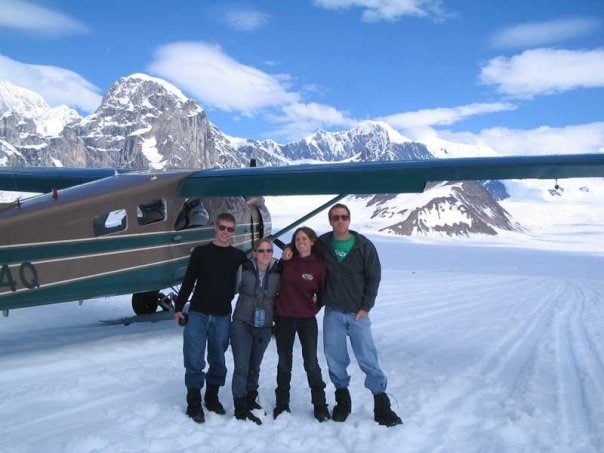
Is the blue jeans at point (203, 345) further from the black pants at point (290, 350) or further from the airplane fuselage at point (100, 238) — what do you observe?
the airplane fuselage at point (100, 238)

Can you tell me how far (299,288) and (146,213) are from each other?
3557mm

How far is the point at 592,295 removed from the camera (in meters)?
16.6

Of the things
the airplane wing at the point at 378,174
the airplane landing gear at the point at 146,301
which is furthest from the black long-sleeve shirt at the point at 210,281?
the airplane landing gear at the point at 146,301

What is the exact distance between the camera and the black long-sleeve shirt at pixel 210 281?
172 inches

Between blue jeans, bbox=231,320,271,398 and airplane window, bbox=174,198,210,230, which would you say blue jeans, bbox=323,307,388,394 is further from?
airplane window, bbox=174,198,210,230

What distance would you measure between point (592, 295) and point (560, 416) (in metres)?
14.2

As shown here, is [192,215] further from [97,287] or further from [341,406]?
[341,406]

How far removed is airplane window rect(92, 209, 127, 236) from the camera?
632 cm

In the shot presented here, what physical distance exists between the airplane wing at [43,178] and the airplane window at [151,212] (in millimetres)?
3495

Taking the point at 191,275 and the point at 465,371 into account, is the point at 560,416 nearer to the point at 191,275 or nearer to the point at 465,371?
the point at 465,371

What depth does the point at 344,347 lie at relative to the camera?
4.50 meters

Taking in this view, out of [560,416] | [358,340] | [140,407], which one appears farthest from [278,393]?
[560,416]

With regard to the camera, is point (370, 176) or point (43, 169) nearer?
point (370, 176)

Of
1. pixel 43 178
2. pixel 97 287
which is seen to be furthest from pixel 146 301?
pixel 43 178
